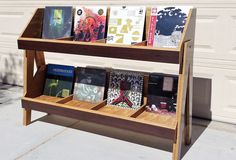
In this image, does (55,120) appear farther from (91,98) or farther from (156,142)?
(156,142)

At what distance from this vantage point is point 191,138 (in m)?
3.19

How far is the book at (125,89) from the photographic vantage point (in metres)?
3.16

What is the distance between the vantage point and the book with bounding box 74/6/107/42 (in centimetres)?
311

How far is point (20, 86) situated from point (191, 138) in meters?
2.82

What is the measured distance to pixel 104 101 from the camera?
127 inches

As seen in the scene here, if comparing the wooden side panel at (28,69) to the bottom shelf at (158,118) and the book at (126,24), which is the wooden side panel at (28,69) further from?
the bottom shelf at (158,118)

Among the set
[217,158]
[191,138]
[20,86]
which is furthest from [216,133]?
[20,86]

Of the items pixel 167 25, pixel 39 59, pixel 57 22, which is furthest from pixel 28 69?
pixel 167 25

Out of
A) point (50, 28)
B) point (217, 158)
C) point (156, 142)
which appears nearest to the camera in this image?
point (217, 158)

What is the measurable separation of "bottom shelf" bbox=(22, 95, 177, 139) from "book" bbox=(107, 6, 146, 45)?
646 millimetres

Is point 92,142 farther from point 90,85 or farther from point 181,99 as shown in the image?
point 181,99

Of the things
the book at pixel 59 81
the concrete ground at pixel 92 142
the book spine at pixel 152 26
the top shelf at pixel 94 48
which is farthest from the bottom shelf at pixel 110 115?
the book spine at pixel 152 26

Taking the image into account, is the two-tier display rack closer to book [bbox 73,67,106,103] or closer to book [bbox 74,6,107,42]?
book [bbox 73,67,106,103]

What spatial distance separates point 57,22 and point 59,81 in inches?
25.2
